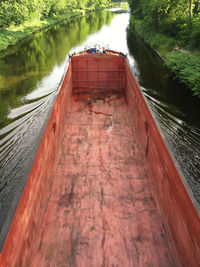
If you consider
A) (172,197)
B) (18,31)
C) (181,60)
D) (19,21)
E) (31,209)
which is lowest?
(31,209)

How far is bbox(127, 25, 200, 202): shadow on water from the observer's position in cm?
754

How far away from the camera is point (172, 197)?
3.51m

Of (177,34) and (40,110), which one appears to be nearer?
(40,110)

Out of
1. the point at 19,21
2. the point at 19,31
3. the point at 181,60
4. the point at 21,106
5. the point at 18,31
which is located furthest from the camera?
the point at 19,31

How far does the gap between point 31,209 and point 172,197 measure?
2.32 meters

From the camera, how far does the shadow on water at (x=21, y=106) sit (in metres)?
6.38

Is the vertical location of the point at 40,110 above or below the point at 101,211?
below

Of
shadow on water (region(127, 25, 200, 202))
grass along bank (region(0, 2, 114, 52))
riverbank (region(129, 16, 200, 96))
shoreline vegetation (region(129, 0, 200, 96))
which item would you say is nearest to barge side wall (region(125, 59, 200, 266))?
shadow on water (region(127, 25, 200, 202))

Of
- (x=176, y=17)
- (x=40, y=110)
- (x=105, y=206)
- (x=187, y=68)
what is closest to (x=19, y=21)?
(x=176, y=17)

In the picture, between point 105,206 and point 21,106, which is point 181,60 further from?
point 105,206

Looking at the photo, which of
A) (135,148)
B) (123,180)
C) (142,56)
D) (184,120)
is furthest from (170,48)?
(123,180)

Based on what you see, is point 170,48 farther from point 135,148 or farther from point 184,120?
point 135,148

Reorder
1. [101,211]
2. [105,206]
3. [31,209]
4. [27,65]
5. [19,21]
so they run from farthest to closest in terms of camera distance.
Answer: [19,21]
[27,65]
[105,206]
[101,211]
[31,209]

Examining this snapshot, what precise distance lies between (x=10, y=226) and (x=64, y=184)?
2.15 metres
